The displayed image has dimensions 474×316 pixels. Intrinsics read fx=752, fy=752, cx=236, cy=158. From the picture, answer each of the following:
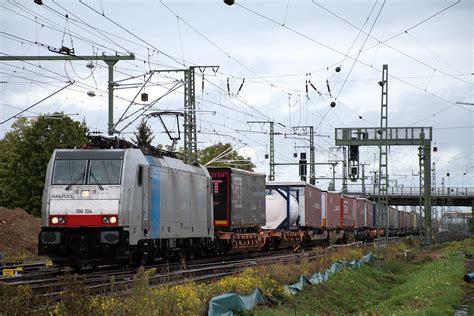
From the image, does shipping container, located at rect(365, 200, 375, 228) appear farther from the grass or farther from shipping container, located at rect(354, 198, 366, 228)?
the grass

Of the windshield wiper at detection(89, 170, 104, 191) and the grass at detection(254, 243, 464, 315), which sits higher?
the windshield wiper at detection(89, 170, 104, 191)

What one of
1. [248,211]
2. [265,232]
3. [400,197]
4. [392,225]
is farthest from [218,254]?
[400,197]

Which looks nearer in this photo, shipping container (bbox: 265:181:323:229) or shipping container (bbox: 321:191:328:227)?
shipping container (bbox: 265:181:323:229)

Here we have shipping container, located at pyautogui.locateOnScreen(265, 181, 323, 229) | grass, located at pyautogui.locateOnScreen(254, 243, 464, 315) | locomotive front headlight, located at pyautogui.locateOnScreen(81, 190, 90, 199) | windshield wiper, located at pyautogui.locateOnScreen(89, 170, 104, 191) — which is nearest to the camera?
grass, located at pyautogui.locateOnScreen(254, 243, 464, 315)

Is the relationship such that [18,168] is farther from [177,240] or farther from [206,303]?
[206,303]

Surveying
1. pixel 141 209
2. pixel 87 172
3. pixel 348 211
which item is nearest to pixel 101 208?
pixel 87 172

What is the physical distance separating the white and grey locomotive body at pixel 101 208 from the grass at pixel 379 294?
533 centimetres

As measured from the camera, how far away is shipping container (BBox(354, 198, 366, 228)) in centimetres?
6166

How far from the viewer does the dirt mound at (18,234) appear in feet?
121

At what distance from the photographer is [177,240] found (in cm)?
2594

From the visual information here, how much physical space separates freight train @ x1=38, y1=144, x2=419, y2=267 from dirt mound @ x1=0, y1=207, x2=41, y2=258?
1093cm

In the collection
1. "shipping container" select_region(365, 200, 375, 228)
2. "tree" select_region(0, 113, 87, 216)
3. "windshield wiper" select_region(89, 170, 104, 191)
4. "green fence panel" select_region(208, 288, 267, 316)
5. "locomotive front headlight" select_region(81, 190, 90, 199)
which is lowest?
"green fence panel" select_region(208, 288, 267, 316)

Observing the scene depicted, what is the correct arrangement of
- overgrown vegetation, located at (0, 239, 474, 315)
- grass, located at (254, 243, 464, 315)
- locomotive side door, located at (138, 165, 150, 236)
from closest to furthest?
overgrown vegetation, located at (0, 239, 474, 315), grass, located at (254, 243, 464, 315), locomotive side door, located at (138, 165, 150, 236)

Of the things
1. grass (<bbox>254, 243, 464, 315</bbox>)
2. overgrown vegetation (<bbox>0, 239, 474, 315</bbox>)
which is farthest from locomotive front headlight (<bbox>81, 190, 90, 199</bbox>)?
grass (<bbox>254, 243, 464, 315</bbox>)
